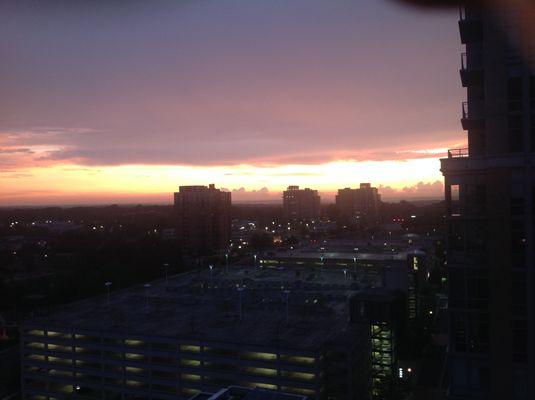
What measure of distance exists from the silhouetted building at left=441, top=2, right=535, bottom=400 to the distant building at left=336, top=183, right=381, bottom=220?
5045 centimetres

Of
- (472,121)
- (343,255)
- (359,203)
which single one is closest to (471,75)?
(472,121)

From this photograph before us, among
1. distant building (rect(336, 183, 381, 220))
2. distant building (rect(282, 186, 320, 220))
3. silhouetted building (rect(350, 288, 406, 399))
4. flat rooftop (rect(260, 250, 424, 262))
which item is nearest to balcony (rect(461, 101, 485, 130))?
silhouetted building (rect(350, 288, 406, 399))

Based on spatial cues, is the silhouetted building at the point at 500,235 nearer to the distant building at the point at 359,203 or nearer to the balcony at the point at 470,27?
the balcony at the point at 470,27

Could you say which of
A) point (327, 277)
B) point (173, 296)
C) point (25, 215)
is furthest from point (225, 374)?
point (25, 215)

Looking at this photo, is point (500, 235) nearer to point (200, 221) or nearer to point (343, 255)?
point (343, 255)

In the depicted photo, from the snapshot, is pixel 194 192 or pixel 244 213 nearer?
pixel 194 192

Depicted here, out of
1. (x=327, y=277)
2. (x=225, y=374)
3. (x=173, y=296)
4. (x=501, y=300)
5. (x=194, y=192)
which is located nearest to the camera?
(x=501, y=300)

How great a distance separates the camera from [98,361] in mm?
8938

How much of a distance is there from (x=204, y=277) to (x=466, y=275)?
12.1m

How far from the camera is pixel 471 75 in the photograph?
386 cm

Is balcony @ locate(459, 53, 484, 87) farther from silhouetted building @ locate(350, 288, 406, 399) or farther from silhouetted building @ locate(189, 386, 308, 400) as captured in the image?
silhouetted building @ locate(350, 288, 406, 399)

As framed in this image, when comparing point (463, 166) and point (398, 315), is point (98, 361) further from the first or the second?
point (463, 166)

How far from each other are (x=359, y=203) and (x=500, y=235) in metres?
53.3

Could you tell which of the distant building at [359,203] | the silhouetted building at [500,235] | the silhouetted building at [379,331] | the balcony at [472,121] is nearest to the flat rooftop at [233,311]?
the silhouetted building at [379,331]
